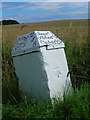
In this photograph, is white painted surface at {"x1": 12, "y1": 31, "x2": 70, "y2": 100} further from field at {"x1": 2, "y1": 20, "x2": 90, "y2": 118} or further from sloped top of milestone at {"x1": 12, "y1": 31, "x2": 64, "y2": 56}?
field at {"x1": 2, "y1": 20, "x2": 90, "y2": 118}

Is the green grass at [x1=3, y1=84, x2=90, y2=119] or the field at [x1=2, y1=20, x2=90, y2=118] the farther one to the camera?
the field at [x1=2, y1=20, x2=90, y2=118]

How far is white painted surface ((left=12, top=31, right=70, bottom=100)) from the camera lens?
496 centimetres

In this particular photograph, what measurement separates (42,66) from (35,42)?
40cm

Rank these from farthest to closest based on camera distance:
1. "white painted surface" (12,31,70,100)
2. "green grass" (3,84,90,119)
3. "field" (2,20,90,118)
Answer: "white painted surface" (12,31,70,100)
"field" (2,20,90,118)
"green grass" (3,84,90,119)

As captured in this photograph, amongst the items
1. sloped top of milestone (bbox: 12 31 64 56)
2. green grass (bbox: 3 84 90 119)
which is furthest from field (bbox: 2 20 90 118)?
sloped top of milestone (bbox: 12 31 64 56)

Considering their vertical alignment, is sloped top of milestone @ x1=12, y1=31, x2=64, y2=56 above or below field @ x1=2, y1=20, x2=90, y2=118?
above

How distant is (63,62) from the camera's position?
5211 millimetres

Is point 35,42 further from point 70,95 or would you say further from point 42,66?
point 70,95

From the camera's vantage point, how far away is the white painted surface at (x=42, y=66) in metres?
4.96

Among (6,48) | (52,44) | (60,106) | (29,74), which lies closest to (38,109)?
(60,106)

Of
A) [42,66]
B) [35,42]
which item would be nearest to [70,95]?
[42,66]

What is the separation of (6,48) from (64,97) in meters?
3.07

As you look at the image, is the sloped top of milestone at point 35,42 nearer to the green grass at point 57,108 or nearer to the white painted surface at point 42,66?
the white painted surface at point 42,66

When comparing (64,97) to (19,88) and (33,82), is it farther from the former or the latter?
(19,88)
